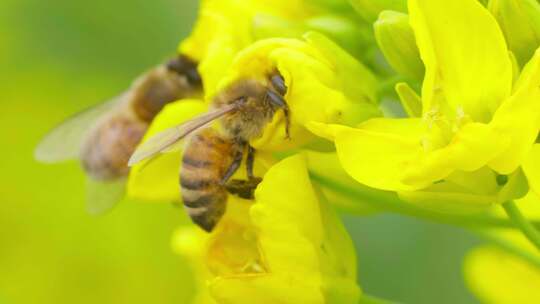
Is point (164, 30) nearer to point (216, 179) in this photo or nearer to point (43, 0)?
point (43, 0)

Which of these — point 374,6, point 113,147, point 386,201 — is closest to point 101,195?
point 113,147

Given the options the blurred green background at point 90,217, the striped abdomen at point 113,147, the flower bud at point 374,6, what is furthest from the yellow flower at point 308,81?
the blurred green background at point 90,217

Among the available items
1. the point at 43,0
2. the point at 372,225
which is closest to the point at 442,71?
the point at 372,225

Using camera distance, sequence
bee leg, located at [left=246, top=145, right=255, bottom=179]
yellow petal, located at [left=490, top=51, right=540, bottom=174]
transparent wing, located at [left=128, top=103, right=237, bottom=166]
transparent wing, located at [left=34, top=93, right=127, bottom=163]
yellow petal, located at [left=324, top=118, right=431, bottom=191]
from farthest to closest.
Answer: transparent wing, located at [left=34, top=93, right=127, bottom=163] < bee leg, located at [left=246, top=145, right=255, bottom=179] < transparent wing, located at [left=128, top=103, right=237, bottom=166] < yellow petal, located at [left=324, top=118, right=431, bottom=191] < yellow petal, located at [left=490, top=51, right=540, bottom=174]

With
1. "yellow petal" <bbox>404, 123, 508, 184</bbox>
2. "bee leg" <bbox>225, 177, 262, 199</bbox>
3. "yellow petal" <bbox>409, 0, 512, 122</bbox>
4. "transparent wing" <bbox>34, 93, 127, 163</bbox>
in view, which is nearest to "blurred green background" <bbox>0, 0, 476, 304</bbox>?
"transparent wing" <bbox>34, 93, 127, 163</bbox>

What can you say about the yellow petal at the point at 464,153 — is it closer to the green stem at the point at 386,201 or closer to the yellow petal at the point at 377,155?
the yellow petal at the point at 377,155

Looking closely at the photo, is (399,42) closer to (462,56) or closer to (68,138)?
(462,56)

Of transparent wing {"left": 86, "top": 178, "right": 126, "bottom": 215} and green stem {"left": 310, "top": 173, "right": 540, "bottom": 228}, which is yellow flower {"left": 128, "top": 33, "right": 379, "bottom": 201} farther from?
transparent wing {"left": 86, "top": 178, "right": 126, "bottom": 215}
